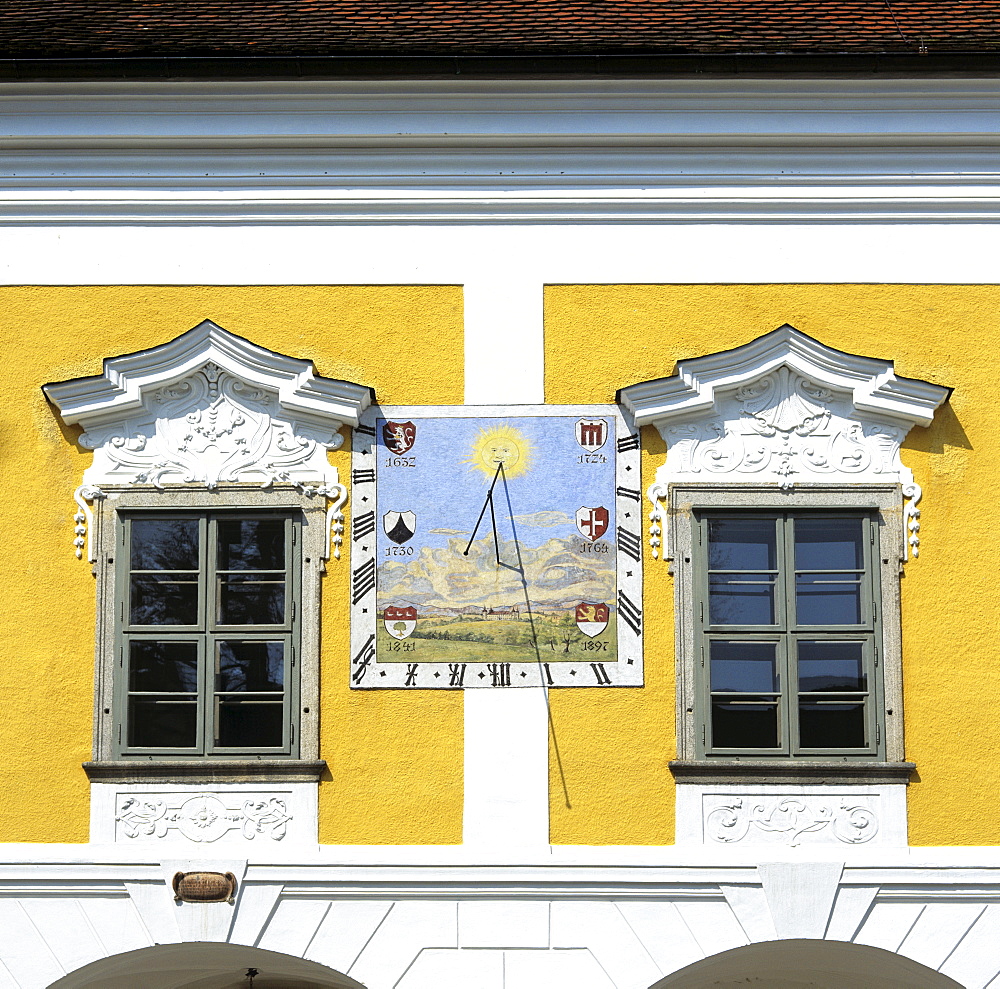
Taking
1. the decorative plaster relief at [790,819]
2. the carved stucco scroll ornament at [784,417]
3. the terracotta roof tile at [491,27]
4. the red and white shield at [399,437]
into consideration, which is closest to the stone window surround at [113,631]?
the red and white shield at [399,437]

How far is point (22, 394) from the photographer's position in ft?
28.0

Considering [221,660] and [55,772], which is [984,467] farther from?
[55,772]

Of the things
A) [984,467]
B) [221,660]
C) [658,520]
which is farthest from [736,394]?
[221,660]

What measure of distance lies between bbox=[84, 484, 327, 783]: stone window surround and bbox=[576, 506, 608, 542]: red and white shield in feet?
4.52

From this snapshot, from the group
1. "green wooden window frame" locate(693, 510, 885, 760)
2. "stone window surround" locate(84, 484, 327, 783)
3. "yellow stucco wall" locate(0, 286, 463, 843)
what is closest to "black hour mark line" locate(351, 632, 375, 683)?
Result: "yellow stucco wall" locate(0, 286, 463, 843)

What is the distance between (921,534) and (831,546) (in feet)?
1.58

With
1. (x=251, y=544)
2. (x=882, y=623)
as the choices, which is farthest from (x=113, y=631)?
(x=882, y=623)

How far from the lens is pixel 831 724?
8250mm

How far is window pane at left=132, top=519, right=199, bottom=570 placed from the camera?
839cm

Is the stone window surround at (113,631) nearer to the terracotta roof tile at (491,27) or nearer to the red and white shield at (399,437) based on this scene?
the red and white shield at (399,437)

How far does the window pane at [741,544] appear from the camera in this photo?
27.5 feet

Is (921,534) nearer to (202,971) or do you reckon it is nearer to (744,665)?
(744,665)

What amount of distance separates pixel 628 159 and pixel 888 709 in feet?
10.8

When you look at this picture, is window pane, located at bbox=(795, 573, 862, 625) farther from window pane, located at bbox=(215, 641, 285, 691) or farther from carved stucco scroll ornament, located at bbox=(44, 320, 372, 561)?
window pane, located at bbox=(215, 641, 285, 691)
